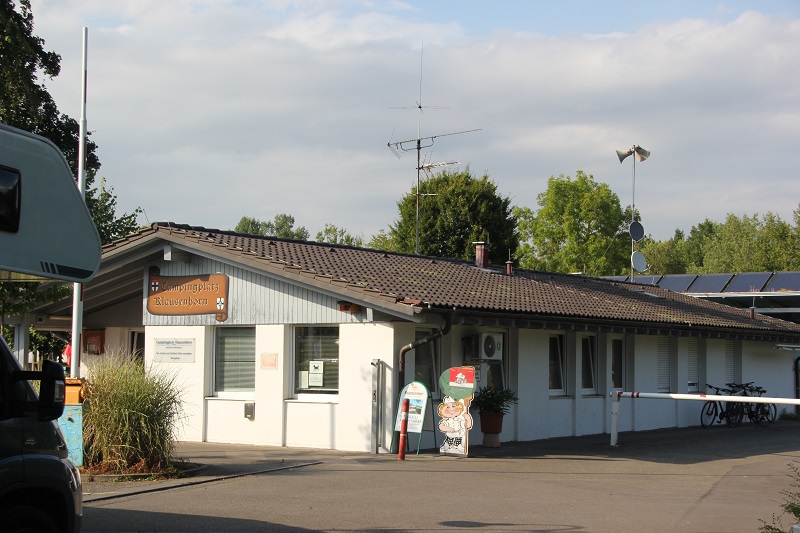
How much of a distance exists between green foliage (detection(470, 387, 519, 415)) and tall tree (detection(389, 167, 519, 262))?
2969 cm

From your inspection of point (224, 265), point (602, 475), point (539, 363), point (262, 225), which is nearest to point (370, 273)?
point (224, 265)

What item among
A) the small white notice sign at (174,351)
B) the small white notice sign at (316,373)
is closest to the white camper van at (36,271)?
the small white notice sign at (316,373)

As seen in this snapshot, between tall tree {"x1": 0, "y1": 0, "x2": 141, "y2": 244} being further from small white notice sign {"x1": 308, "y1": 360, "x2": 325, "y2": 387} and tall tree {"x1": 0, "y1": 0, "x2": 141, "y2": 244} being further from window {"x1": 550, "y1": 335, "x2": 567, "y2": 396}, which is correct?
window {"x1": 550, "y1": 335, "x2": 567, "y2": 396}

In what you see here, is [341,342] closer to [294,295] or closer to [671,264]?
[294,295]

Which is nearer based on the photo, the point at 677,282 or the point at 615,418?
the point at 615,418

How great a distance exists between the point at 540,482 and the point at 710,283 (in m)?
24.1

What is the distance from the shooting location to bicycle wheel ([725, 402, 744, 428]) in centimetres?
2430

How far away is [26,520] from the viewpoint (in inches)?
243

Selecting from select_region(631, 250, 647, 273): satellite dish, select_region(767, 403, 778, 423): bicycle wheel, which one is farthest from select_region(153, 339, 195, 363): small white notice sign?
select_region(767, 403, 778, 423): bicycle wheel

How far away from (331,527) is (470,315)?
6.88 meters

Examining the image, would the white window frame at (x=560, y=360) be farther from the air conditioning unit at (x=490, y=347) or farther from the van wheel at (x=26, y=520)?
the van wheel at (x=26, y=520)

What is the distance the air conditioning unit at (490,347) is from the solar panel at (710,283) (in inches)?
740

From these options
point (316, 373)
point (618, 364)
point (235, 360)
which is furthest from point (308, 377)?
point (618, 364)

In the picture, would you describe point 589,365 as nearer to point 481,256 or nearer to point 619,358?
point 619,358
